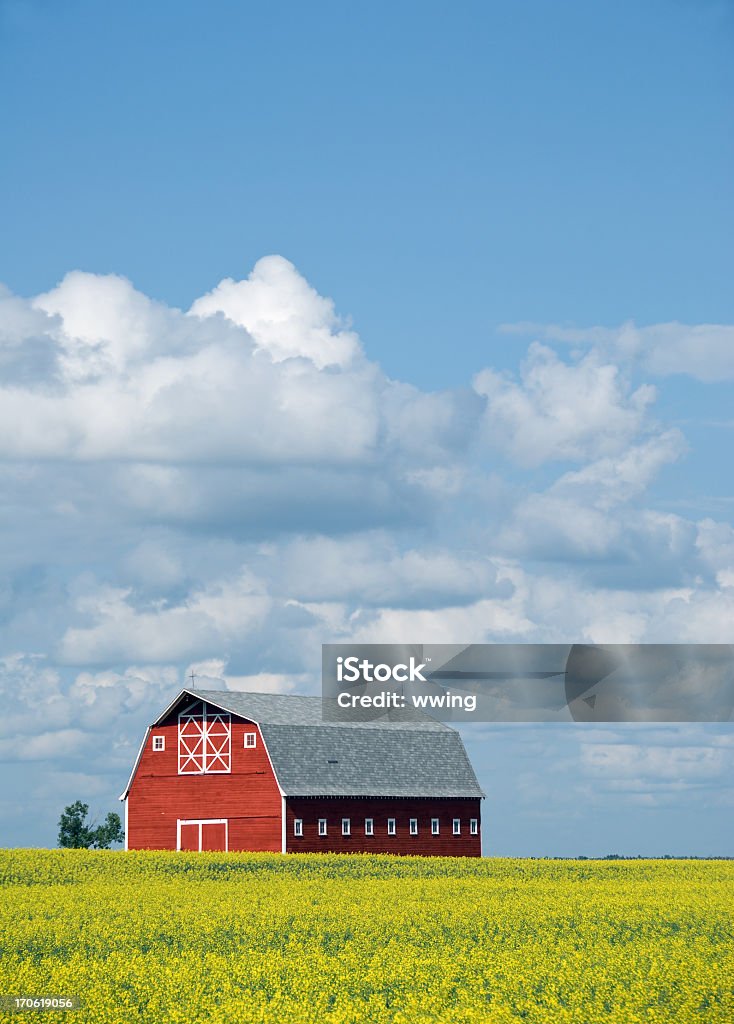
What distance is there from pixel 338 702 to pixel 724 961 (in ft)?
150

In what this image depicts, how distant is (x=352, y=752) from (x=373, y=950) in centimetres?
3936

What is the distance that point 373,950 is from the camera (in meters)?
25.1

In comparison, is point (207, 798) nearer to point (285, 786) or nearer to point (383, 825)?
point (285, 786)

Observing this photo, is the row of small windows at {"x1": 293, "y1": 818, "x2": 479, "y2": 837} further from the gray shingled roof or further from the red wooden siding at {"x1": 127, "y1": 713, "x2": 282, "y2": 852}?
the gray shingled roof

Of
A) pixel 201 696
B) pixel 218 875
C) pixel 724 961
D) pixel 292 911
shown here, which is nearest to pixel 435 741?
pixel 201 696

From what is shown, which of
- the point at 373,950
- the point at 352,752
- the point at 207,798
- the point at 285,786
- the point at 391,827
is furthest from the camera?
the point at 352,752

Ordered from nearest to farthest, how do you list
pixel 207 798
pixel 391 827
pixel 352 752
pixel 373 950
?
pixel 373 950, pixel 207 798, pixel 391 827, pixel 352 752

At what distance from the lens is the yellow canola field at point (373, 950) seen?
2012 cm

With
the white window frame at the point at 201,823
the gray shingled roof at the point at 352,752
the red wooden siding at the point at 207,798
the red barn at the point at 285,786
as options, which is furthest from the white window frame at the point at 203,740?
the white window frame at the point at 201,823

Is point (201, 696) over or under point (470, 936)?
over

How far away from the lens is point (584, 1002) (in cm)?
2064

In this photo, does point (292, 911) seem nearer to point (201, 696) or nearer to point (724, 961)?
point (724, 961)

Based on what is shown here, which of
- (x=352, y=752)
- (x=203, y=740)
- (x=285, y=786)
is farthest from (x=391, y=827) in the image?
(x=203, y=740)

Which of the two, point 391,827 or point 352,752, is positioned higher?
point 352,752
